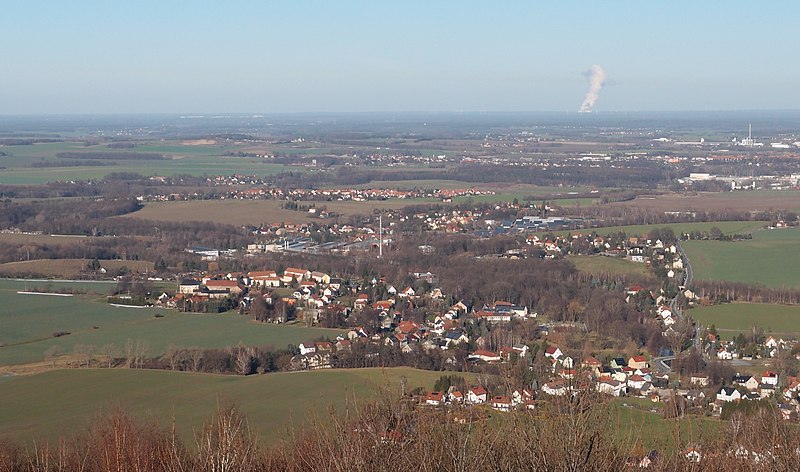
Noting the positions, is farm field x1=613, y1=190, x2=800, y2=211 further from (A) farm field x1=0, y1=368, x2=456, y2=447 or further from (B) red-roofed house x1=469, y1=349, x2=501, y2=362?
(A) farm field x1=0, y1=368, x2=456, y2=447

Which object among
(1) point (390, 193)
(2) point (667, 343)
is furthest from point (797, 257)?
(1) point (390, 193)

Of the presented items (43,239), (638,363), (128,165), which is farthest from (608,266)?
(128,165)

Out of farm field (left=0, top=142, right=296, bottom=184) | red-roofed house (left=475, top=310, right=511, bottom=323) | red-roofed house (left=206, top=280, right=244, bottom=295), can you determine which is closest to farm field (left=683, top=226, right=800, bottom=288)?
red-roofed house (left=475, top=310, right=511, bottom=323)

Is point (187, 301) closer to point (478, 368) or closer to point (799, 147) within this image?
point (478, 368)

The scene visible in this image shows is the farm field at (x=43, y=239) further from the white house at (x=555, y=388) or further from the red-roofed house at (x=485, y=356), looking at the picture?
the white house at (x=555, y=388)

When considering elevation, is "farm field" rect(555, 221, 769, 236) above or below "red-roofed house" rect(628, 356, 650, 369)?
below

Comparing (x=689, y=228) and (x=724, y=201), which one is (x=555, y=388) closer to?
(x=689, y=228)
